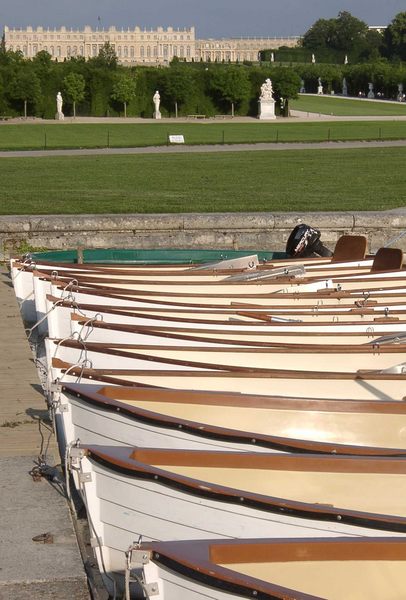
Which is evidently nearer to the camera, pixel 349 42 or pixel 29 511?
pixel 29 511

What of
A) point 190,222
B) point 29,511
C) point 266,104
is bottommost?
point 29,511

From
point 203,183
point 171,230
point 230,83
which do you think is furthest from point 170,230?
point 230,83

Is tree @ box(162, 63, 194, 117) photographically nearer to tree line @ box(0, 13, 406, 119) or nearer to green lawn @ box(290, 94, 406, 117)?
tree line @ box(0, 13, 406, 119)

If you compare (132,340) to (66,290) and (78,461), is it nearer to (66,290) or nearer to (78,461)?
(66,290)

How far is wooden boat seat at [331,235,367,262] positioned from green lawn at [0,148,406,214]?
17.2ft

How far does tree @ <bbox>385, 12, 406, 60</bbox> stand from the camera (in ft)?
542

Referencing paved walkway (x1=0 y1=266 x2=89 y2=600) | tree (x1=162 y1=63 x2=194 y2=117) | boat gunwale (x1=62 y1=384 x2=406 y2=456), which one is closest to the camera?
paved walkway (x1=0 y1=266 x2=89 y2=600)

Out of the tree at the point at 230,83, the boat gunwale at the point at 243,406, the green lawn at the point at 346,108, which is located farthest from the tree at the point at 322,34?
the boat gunwale at the point at 243,406

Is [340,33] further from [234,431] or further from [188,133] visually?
[234,431]

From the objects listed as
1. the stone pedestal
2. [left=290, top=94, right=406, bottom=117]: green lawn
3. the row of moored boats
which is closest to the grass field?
the stone pedestal

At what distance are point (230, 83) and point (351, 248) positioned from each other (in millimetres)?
64050

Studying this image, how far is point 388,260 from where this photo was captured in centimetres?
1242

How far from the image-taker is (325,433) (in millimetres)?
6941

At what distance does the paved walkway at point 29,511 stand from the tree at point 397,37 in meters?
163
